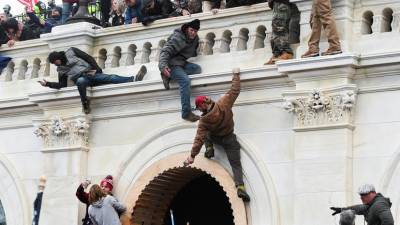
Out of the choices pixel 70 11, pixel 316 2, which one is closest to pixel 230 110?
pixel 316 2

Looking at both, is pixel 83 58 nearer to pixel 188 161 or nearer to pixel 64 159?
pixel 64 159

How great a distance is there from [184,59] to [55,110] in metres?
2.65

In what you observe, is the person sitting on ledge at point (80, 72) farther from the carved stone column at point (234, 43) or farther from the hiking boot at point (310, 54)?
the hiking boot at point (310, 54)

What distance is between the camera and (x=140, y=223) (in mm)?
20344

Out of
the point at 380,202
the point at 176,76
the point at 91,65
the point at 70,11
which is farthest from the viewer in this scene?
the point at 70,11

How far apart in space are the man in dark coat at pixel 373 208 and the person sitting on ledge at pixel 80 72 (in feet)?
17.7

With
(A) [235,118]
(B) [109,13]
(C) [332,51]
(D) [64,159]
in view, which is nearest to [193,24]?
(A) [235,118]

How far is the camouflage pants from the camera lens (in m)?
18.8

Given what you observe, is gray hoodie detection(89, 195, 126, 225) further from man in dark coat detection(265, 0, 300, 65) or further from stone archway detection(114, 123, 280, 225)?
man in dark coat detection(265, 0, 300, 65)

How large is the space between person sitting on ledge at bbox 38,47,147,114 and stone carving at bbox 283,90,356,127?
120 inches

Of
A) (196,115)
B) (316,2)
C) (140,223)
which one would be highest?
(316,2)

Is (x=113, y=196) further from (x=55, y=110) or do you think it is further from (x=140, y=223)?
(x=55, y=110)

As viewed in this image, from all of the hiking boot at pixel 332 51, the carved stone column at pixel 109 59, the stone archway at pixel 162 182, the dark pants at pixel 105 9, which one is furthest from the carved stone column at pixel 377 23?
the dark pants at pixel 105 9

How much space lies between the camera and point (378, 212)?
52.0 feet
